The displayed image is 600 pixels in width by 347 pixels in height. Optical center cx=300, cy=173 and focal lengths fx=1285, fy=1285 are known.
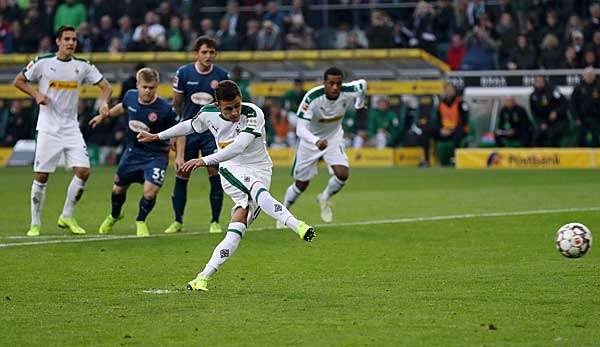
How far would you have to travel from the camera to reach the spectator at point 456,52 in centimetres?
3266

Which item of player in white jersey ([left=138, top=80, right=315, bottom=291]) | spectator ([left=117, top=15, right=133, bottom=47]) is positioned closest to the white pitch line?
player in white jersey ([left=138, top=80, right=315, bottom=291])

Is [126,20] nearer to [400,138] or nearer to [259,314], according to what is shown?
[400,138]

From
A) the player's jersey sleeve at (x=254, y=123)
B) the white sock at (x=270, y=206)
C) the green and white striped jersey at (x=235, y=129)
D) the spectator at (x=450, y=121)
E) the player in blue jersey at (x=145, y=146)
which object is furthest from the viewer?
the spectator at (x=450, y=121)

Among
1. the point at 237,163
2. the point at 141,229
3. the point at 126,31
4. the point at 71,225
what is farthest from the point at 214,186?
the point at 126,31

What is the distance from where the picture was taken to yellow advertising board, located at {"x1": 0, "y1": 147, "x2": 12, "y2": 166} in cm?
3400

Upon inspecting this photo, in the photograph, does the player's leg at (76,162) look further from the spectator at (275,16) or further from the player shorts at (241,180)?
the spectator at (275,16)

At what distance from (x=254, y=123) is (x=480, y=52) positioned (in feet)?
71.3

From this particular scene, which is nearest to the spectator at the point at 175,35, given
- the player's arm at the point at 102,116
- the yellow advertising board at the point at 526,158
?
the yellow advertising board at the point at 526,158

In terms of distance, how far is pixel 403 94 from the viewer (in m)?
32.2

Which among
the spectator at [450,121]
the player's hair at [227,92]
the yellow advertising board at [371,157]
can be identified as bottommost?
the yellow advertising board at [371,157]

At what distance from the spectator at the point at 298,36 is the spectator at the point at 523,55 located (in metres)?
5.93

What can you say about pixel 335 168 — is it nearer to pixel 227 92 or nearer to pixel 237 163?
pixel 237 163

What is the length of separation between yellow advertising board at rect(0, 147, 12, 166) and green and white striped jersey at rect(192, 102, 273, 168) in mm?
23348

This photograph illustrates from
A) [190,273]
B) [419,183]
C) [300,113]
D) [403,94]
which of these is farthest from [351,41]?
[190,273]
